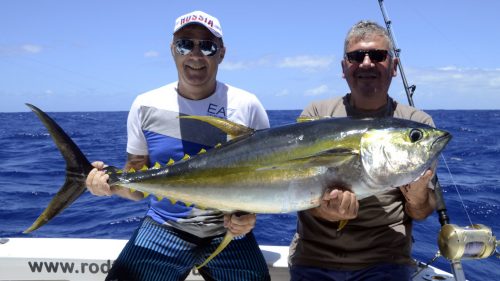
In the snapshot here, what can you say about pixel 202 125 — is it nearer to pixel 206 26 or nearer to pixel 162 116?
pixel 162 116

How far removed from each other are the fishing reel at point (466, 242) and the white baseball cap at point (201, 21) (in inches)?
76.1

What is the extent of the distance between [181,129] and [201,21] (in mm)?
748

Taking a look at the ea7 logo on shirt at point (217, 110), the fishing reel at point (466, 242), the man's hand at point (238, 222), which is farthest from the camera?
the ea7 logo on shirt at point (217, 110)

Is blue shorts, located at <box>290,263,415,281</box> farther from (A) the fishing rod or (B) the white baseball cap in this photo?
(B) the white baseball cap

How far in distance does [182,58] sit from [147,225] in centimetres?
119

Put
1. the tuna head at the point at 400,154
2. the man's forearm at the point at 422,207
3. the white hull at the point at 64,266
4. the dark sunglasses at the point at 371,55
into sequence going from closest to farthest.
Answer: the tuna head at the point at 400,154 → the man's forearm at the point at 422,207 → the dark sunglasses at the point at 371,55 → the white hull at the point at 64,266

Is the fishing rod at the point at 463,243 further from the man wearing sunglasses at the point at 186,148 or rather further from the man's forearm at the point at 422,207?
the man wearing sunglasses at the point at 186,148

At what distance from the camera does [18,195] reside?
8.44m

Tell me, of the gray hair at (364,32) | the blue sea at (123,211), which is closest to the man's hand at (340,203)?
the gray hair at (364,32)

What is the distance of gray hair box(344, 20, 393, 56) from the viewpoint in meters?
2.97

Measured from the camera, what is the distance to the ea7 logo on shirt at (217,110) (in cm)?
321

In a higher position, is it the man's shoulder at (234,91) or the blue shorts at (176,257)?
the man's shoulder at (234,91)

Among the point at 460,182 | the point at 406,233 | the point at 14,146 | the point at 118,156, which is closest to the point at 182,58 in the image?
the point at 406,233

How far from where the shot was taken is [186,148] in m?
3.18
